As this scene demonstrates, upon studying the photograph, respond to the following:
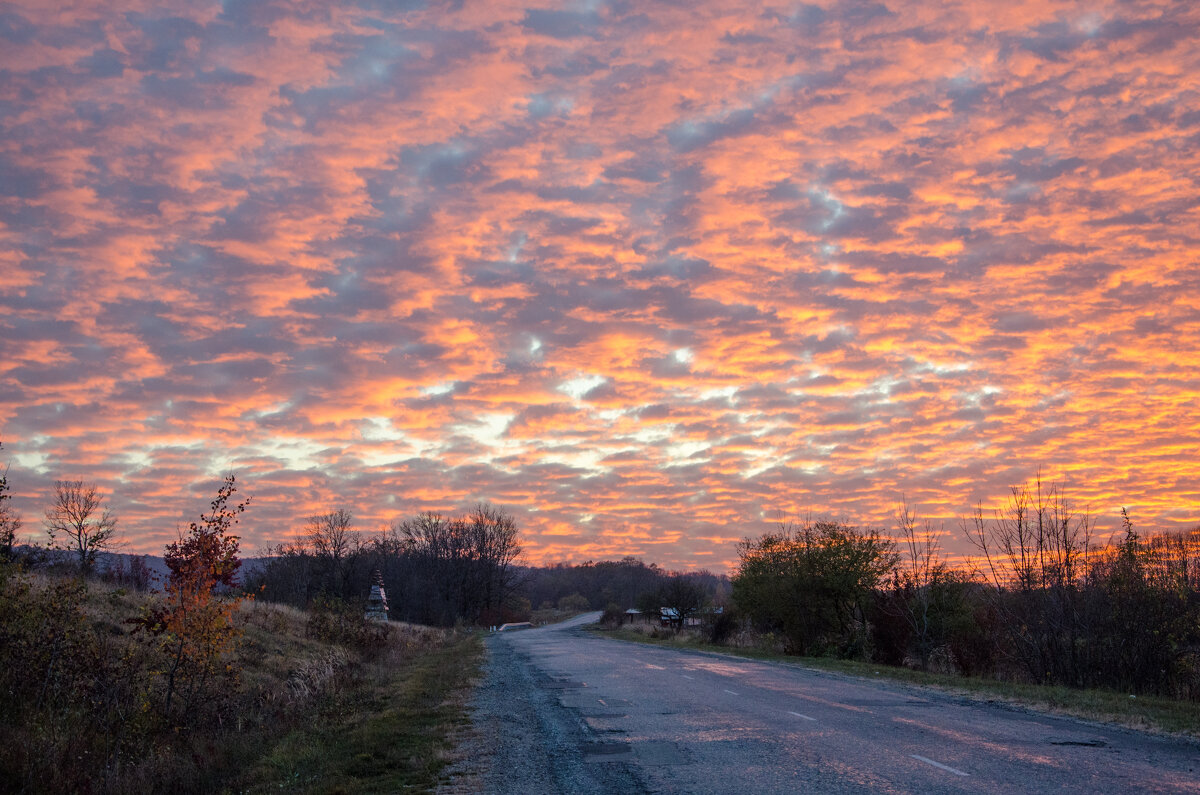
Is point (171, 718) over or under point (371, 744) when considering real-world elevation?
under

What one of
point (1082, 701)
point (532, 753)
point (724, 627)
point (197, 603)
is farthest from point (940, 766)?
point (724, 627)

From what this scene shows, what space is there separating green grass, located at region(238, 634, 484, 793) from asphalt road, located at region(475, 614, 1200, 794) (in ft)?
2.73

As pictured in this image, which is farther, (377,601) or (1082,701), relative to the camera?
(377,601)

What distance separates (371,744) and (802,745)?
6758 millimetres

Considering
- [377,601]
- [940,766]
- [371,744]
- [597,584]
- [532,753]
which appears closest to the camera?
[940,766]

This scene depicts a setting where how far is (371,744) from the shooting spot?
510 inches

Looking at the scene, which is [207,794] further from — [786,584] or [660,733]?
[786,584]

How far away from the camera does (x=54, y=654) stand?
16219 millimetres

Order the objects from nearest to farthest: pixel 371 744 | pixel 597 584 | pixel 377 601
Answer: pixel 371 744
pixel 377 601
pixel 597 584

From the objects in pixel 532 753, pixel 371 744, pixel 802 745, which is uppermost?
pixel 802 745

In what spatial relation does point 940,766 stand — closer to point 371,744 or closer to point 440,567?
point 371,744

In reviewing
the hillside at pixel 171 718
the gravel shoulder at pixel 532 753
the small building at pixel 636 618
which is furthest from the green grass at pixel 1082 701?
the small building at pixel 636 618

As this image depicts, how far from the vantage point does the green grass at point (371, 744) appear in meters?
10.6

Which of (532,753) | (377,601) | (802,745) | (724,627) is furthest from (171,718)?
(377,601)
